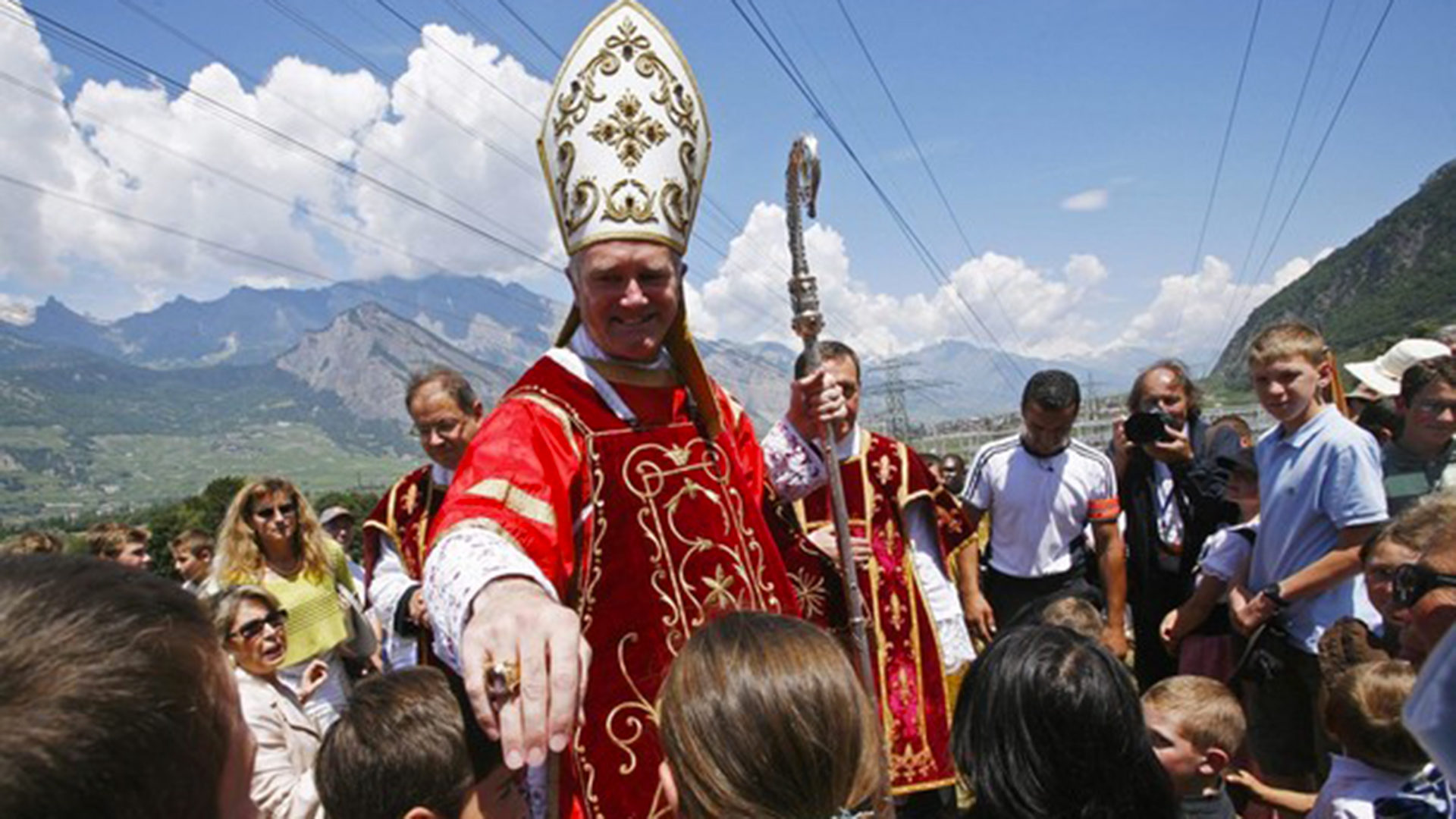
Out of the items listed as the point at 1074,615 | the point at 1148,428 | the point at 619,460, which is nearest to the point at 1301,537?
the point at 1074,615

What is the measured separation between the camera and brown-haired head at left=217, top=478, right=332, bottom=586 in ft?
17.4

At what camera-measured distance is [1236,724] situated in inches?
119

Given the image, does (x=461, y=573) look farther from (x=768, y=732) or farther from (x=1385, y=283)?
(x=1385, y=283)

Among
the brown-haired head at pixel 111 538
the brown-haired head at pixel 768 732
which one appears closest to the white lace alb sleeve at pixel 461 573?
the brown-haired head at pixel 768 732

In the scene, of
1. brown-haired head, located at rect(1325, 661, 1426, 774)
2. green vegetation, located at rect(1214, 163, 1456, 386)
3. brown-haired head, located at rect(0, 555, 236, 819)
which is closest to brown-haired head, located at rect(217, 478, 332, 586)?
brown-haired head, located at rect(0, 555, 236, 819)

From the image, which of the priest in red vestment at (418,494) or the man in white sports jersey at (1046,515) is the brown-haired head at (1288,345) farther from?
the priest in red vestment at (418,494)

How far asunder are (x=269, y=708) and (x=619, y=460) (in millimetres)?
2186

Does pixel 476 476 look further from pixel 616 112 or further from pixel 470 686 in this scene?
pixel 616 112

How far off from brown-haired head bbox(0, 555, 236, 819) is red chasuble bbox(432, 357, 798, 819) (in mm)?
749

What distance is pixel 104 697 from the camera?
97 centimetres

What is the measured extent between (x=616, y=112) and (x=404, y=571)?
301cm

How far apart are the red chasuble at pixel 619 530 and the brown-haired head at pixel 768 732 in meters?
0.42

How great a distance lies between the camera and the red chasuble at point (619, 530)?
6.58 feet

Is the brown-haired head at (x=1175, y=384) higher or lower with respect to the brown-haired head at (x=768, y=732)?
higher
